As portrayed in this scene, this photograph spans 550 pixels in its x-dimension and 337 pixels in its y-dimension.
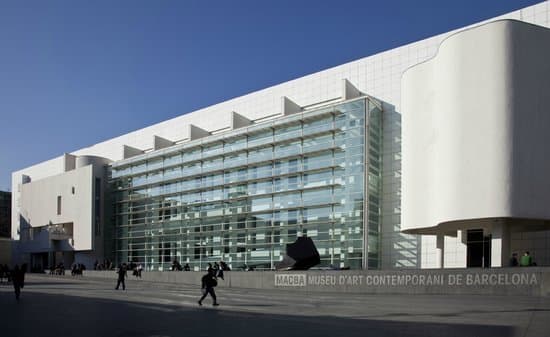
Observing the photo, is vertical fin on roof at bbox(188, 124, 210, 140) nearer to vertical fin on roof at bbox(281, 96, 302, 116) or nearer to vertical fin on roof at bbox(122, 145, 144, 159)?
vertical fin on roof at bbox(122, 145, 144, 159)

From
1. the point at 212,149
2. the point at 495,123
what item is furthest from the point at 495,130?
the point at 212,149

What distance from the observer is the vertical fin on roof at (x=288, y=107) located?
47344mm

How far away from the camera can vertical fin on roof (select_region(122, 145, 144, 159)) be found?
67000 mm

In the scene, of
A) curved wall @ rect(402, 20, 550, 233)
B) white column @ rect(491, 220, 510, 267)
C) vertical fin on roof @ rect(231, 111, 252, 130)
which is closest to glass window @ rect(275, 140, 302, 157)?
vertical fin on roof @ rect(231, 111, 252, 130)

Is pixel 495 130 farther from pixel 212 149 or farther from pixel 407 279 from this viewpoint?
pixel 212 149

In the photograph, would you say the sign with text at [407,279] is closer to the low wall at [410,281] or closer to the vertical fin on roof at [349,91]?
the low wall at [410,281]

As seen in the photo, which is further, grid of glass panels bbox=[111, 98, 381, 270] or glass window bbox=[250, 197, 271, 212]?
glass window bbox=[250, 197, 271, 212]

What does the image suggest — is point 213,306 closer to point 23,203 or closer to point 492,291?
point 492,291

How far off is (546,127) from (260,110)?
28115 millimetres

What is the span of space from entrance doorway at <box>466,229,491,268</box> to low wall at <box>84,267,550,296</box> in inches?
328

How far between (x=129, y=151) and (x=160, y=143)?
686 cm

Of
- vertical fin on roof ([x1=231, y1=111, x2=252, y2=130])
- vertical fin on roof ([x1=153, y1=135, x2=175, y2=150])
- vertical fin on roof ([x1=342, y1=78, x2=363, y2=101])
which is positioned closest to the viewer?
vertical fin on roof ([x1=342, y1=78, x2=363, y2=101])

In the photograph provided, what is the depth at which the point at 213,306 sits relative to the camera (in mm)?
20797

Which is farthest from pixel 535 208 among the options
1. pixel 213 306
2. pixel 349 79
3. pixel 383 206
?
pixel 349 79
